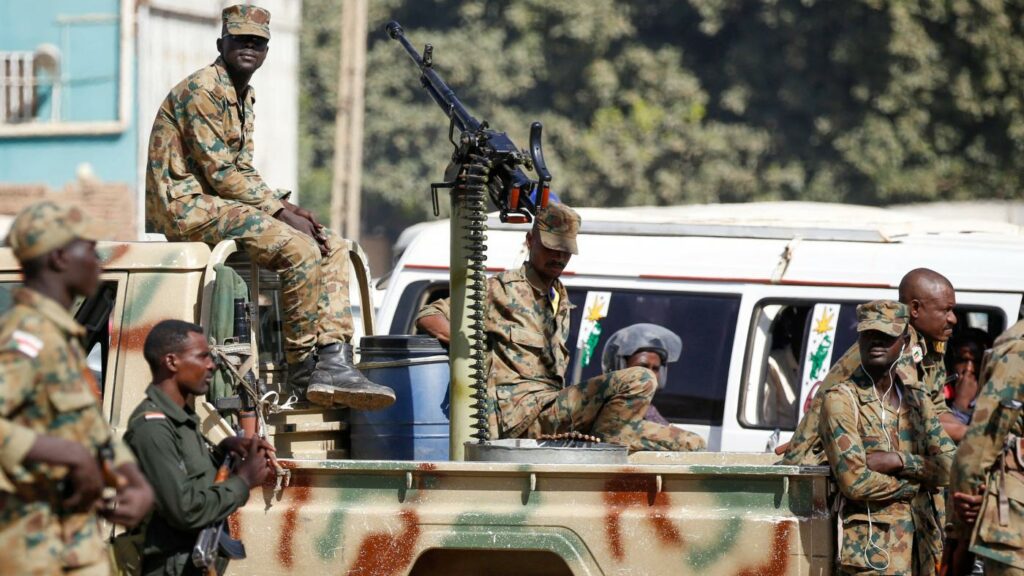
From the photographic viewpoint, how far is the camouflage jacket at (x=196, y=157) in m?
6.04

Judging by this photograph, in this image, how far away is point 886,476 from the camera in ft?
17.0

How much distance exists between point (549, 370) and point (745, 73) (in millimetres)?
19210

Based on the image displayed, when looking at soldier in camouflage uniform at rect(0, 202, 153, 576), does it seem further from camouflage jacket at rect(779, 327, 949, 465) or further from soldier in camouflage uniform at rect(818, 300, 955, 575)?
camouflage jacket at rect(779, 327, 949, 465)

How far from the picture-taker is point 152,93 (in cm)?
2062

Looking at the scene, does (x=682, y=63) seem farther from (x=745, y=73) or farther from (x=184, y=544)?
(x=184, y=544)

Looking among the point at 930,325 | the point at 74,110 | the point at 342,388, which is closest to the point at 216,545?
the point at 342,388

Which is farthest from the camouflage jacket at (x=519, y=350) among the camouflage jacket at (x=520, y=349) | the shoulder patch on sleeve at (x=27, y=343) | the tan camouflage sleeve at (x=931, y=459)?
the shoulder patch on sleeve at (x=27, y=343)

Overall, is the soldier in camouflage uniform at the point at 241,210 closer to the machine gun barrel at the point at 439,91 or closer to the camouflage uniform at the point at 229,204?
the camouflage uniform at the point at 229,204

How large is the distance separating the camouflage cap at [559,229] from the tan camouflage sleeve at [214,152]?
1.05 m

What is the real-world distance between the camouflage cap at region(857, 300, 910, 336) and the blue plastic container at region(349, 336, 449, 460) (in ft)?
5.86

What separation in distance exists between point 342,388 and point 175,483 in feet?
4.33

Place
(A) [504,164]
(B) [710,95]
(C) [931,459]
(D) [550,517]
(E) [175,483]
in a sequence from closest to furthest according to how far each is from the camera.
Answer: (E) [175,483] < (D) [550,517] < (C) [931,459] < (A) [504,164] < (B) [710,95]

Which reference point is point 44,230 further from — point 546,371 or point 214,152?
point 546,371

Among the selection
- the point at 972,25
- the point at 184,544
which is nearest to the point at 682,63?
the point at 972,25
